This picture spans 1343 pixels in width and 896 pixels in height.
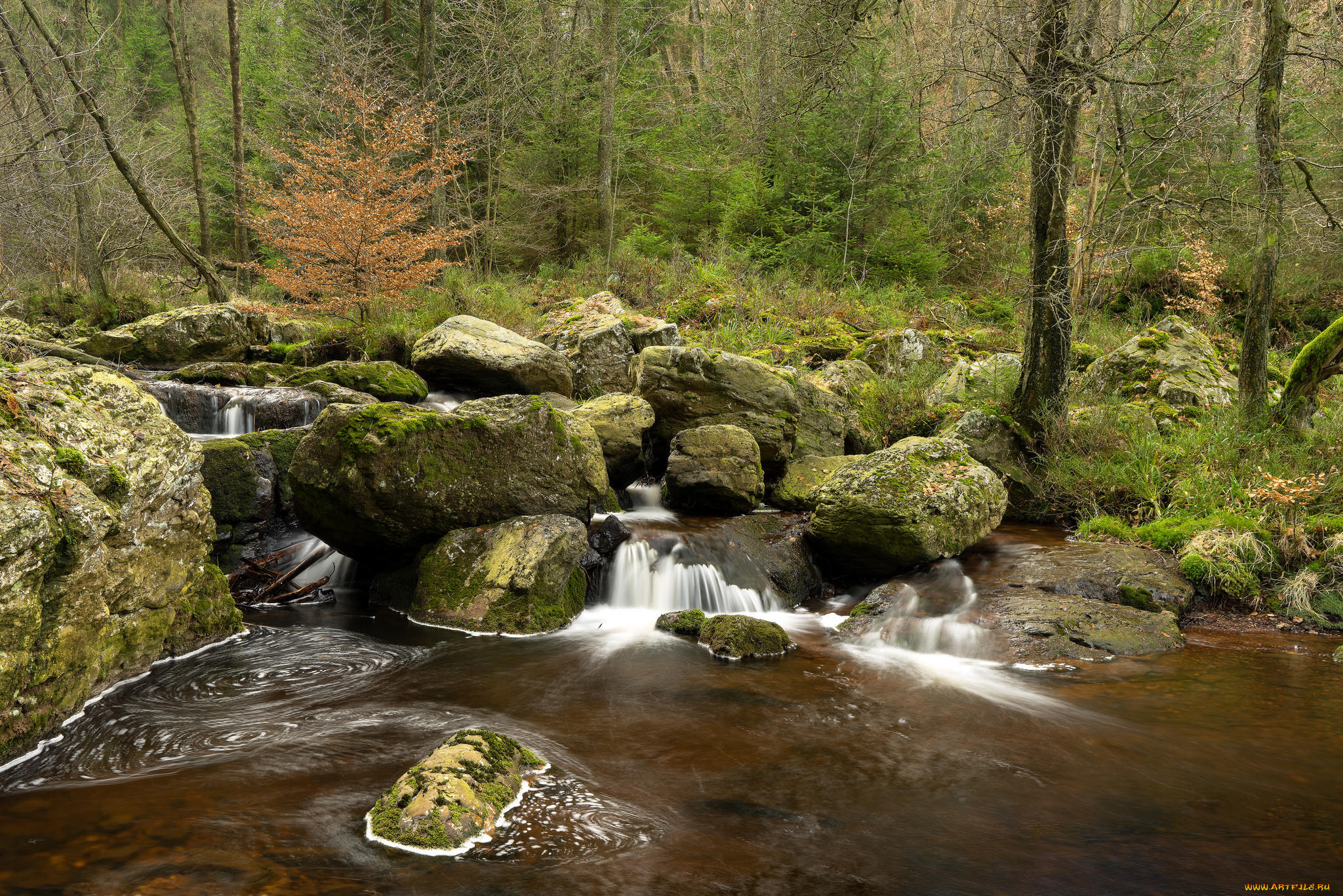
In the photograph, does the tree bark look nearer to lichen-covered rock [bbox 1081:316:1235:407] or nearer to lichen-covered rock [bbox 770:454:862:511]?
lichen-covered rock [bbox 770:454:862:511]

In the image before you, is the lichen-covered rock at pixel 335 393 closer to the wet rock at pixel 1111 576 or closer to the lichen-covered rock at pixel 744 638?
the lichen-covered rock at pixel 744 638

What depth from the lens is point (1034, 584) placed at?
7.30m

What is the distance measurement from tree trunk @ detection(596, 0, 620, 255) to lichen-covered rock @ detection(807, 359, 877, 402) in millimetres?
7901

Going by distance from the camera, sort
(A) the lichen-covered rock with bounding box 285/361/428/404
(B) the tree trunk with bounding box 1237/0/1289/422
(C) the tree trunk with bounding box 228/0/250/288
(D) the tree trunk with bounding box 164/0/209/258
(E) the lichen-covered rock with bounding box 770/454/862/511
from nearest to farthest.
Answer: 1. (B) the tree trunk with bounding box 1237/0/1289/422
2. (E) the lichen-covered rock with bounding box 770/454/862/511
3. (A) the lichen-covered rock with bounding box 285/361/428/404
4. (D) the tree trunk with bounding box 164/0/209/258
5. (C) the tree trunk with bounding box 228/0/250/288

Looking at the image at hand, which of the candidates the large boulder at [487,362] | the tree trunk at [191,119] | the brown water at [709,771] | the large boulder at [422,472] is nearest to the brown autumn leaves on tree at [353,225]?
the large boulder at [487,362]

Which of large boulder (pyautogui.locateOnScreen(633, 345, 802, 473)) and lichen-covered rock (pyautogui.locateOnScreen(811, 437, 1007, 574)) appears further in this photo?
large boulder (pyautogui.locateOnScreen(633, 345, 802, 473))

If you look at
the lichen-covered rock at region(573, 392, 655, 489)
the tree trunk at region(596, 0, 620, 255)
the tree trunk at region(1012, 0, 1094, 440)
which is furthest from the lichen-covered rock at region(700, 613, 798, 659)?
the tree trunk at region(596, 0, 620, 255)

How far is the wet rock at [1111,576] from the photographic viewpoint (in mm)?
7008

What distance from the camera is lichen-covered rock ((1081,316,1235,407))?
1070cm

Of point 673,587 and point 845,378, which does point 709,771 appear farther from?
point 845,378

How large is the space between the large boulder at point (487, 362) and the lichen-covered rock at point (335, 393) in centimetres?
124

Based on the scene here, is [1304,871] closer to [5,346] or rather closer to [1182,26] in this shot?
[1182,26]

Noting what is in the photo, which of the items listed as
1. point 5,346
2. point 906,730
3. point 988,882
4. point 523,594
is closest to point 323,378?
point 5,346

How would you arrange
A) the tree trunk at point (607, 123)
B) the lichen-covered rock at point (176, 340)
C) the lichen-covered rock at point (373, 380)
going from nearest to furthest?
the lichen-covered rock at point (373, 380) < the lichen-covered rock at point (176, 340) < the tree trunk at point (607, 123)
